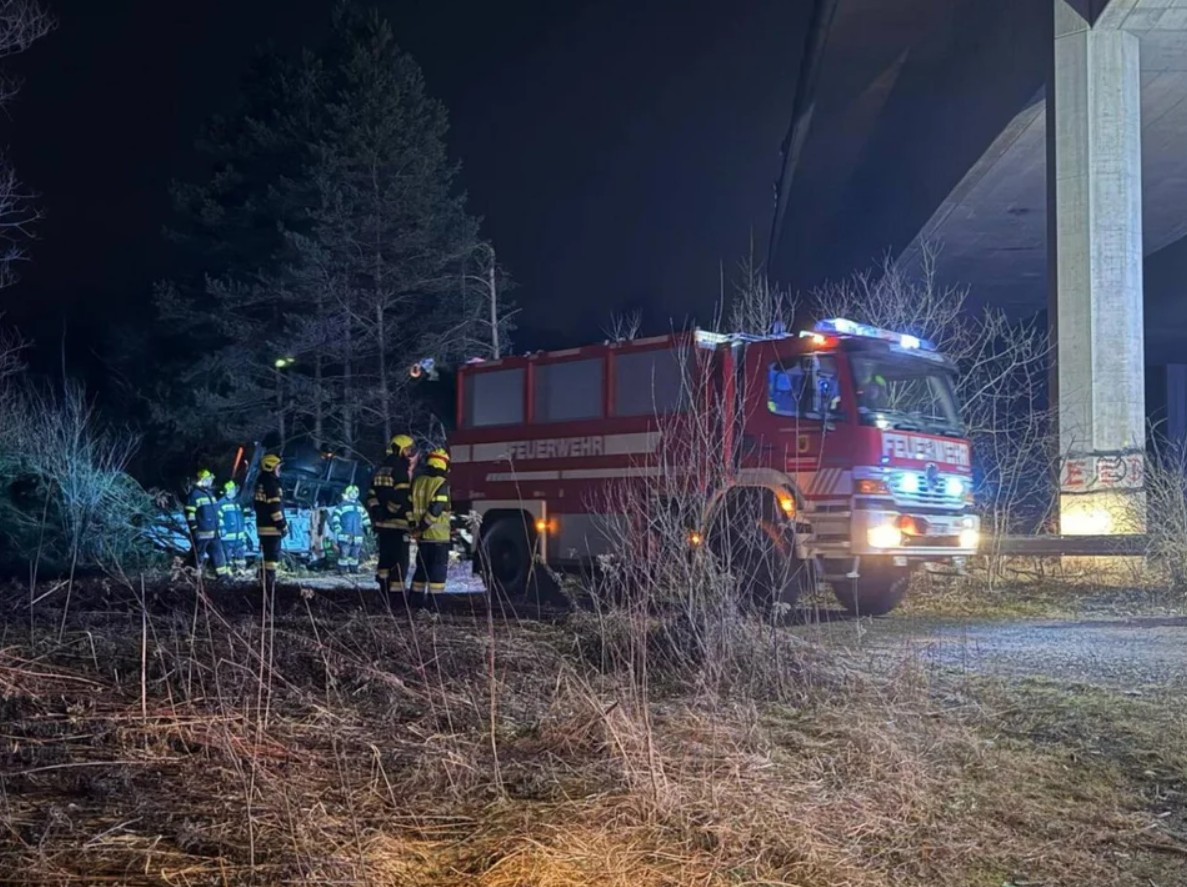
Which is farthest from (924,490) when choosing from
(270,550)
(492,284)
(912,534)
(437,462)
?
(492,284)

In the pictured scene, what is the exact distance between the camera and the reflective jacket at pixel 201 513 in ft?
46.7

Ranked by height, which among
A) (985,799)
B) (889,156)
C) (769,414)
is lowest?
(985,799)

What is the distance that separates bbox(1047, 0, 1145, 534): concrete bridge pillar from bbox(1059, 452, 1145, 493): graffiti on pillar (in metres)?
0.31

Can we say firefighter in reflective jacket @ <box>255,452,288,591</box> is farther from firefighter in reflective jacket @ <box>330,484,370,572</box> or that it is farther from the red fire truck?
firefighter in reflective jacket @ <box>330,484,370,572</box>

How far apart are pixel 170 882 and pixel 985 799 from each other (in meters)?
2.88

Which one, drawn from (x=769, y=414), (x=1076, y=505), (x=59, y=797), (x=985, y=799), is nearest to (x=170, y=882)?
(x=59, y=797)

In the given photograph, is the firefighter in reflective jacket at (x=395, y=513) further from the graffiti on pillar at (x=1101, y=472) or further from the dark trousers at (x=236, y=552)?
the graffiti on pillar at (x=1101, y=472)

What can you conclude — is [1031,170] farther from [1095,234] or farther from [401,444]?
[401,444]

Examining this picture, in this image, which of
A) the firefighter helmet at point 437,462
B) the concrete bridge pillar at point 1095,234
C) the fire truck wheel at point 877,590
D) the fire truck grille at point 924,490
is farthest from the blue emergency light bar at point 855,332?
the concrete bridge pillar at point 1095,234

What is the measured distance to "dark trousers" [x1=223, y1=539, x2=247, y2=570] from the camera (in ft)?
49.4

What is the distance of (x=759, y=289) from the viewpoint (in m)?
16.3

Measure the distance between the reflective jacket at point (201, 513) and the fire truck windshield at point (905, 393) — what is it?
27.4ft

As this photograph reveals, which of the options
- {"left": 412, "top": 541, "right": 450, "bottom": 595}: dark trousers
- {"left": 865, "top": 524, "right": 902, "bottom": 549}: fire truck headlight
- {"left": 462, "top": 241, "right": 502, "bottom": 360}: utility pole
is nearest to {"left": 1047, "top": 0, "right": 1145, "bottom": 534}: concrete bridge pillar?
{"left": 865, "top": 524, "right": 902, "bottom": 549}: fire truck headlight

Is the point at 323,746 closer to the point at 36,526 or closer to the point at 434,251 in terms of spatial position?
the point at 36,526
